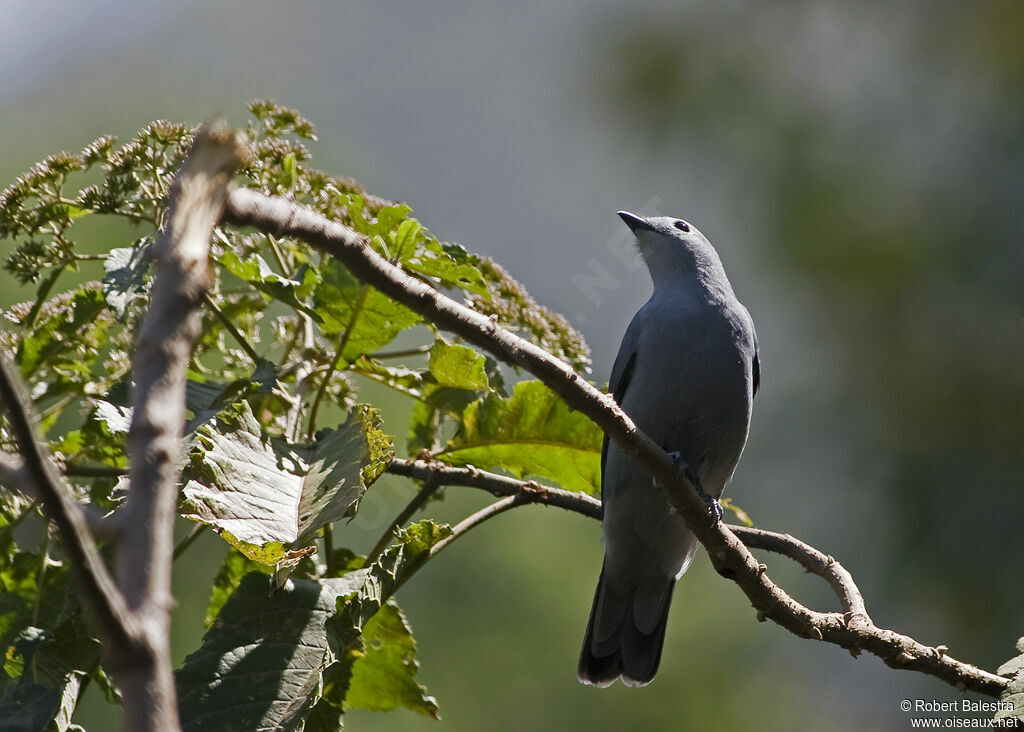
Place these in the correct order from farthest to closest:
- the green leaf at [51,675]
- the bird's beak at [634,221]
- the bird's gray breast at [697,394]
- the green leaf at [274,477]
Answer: the bird's beak at [634,221] → the bird's gray breast at [697,394] → the green leaf at [51,675] → the green leaf at [274,477]

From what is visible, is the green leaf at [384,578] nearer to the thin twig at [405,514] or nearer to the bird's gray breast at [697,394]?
the thin twig at [405,514]

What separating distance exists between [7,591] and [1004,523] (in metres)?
7.11

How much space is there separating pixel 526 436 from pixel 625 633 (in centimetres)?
156

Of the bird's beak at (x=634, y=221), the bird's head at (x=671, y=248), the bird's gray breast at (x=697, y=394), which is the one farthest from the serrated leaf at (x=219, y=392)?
the bird's beak at (x=634, y=221)

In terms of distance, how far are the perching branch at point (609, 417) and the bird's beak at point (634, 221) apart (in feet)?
7.48

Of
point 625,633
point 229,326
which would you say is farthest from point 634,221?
point 229,326

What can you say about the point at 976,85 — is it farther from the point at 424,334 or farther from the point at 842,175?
the point at 424,334

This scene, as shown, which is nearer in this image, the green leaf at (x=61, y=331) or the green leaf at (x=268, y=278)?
the green leaf at (x=268, y=278)

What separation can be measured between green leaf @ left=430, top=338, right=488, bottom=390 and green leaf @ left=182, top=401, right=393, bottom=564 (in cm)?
35

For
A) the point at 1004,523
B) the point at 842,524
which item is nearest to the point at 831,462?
the point at 842,524

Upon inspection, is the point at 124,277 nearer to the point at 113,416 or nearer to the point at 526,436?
the point at 113,416

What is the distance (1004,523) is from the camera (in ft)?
25.4

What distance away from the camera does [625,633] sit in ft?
15.2

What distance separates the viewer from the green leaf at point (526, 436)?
3486 mm
